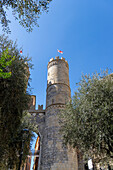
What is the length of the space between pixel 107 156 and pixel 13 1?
30.3 feet

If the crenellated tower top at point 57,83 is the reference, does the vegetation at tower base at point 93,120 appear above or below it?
below

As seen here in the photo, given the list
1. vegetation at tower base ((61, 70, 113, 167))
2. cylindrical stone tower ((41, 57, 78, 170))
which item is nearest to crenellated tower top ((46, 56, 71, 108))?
cylindrical stone tower ((41, 57, 78, 170))

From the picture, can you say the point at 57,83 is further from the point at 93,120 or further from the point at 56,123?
the point at 93,120

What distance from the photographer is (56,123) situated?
16672 mm

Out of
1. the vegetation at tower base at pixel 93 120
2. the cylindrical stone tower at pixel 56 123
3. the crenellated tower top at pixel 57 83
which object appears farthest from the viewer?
the crenellated tower top at pixel 57 83

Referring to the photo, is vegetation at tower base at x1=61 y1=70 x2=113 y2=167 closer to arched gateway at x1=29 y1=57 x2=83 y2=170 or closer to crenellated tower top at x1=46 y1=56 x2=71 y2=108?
arched gateway at x1=29 y1=57 x2=83 y2=170

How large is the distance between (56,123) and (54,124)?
26 cm

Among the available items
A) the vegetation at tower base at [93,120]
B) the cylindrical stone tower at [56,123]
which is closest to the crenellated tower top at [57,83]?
the cylindrical stone tower at [56,123]

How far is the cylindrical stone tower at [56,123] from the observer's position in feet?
47.0

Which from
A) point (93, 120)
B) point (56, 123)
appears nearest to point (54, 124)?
point (56, 123)

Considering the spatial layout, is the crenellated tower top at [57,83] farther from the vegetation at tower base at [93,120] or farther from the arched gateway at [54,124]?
the vegetation at tower base at [93,120]

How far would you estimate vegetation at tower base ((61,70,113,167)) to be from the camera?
7.95 m

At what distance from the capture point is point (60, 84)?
2039 centimetres

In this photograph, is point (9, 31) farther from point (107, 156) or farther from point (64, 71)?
point (64, 71)
